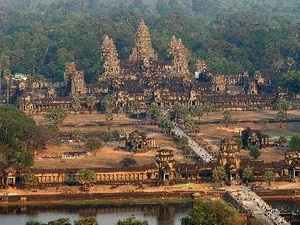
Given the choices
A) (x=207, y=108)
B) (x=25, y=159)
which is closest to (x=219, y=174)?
(x=25, y=159)

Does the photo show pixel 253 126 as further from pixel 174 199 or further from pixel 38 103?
pixel 174 199

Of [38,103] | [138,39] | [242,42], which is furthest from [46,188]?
[242,42]

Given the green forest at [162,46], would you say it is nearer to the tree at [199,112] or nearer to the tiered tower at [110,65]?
the tiered tower at [110,65]

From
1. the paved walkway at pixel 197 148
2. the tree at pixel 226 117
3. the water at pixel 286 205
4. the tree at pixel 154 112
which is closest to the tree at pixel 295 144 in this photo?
the paved walkway at pixel 197 148

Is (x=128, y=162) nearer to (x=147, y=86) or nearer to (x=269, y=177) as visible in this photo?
(x=269, y=177)

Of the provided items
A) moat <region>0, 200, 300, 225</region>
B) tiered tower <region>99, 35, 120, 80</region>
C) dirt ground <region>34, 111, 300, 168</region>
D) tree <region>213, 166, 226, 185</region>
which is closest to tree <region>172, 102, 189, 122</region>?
dirt ground <region>34, 111, 300, 168</region>
